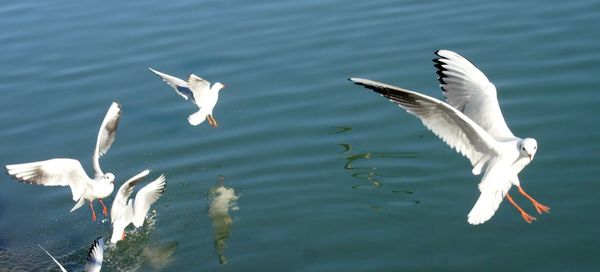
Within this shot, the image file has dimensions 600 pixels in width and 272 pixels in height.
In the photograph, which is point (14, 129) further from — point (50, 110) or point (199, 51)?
point (199, 51)

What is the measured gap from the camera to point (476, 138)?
8977 mm

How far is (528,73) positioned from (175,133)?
4613 millimetres

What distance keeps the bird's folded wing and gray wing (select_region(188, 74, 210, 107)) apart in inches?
93.0

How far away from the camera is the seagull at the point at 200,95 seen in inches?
489

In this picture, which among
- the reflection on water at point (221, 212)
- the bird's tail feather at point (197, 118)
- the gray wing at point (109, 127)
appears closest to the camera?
the reflection on water at point (221, 212)

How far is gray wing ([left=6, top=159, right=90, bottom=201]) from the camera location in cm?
1069

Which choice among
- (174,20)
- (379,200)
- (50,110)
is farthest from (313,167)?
(174,20)

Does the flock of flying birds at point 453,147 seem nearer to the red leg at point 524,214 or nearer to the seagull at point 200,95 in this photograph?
the red leg at point 524,214

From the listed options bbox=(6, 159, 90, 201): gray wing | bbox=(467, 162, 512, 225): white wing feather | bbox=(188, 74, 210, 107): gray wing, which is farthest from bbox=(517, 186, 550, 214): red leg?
bbox=(6, 159, 90, 201): gray wing

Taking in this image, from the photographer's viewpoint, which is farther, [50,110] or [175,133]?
[50,110]

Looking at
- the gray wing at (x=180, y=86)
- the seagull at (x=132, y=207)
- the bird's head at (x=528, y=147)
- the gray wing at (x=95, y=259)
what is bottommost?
the gray wing at (x=95, y=259)

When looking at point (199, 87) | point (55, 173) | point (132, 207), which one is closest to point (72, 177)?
point (55, 173)

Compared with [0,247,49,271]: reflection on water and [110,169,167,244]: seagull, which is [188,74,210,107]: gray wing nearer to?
[110,169,167,244]: seagull

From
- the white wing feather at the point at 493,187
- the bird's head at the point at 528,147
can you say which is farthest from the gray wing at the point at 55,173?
the bird's head at the point at 528,147
